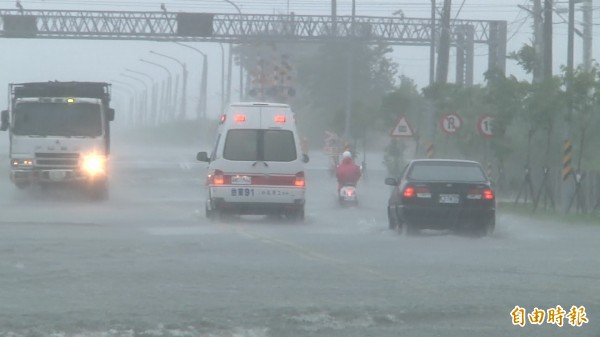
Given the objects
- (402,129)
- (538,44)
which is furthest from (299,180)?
(538,44)

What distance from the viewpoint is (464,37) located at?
65062 millimetres

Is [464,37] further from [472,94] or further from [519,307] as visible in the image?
[519,307]

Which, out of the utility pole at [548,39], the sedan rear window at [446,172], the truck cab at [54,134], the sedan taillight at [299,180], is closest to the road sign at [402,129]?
the utility pole at [548,39]

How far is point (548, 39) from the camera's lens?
105 feet

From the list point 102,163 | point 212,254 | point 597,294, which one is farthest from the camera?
point 102,163

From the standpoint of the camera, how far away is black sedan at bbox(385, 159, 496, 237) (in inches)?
890

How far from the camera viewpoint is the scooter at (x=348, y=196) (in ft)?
105

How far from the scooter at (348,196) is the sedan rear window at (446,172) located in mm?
8614

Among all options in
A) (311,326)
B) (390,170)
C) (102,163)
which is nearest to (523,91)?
(102,163)

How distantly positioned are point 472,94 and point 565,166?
11555mm

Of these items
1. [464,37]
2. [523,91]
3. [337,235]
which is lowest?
[337,235]

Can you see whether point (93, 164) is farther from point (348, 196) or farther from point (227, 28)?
point (227, 28)

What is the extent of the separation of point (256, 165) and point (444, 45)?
18.4m

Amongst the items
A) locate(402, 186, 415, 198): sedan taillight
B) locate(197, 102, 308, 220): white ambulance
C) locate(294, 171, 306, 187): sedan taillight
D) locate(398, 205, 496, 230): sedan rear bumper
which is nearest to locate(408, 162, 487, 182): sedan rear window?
locate(402, 186, 415, 198): sedan taillight
